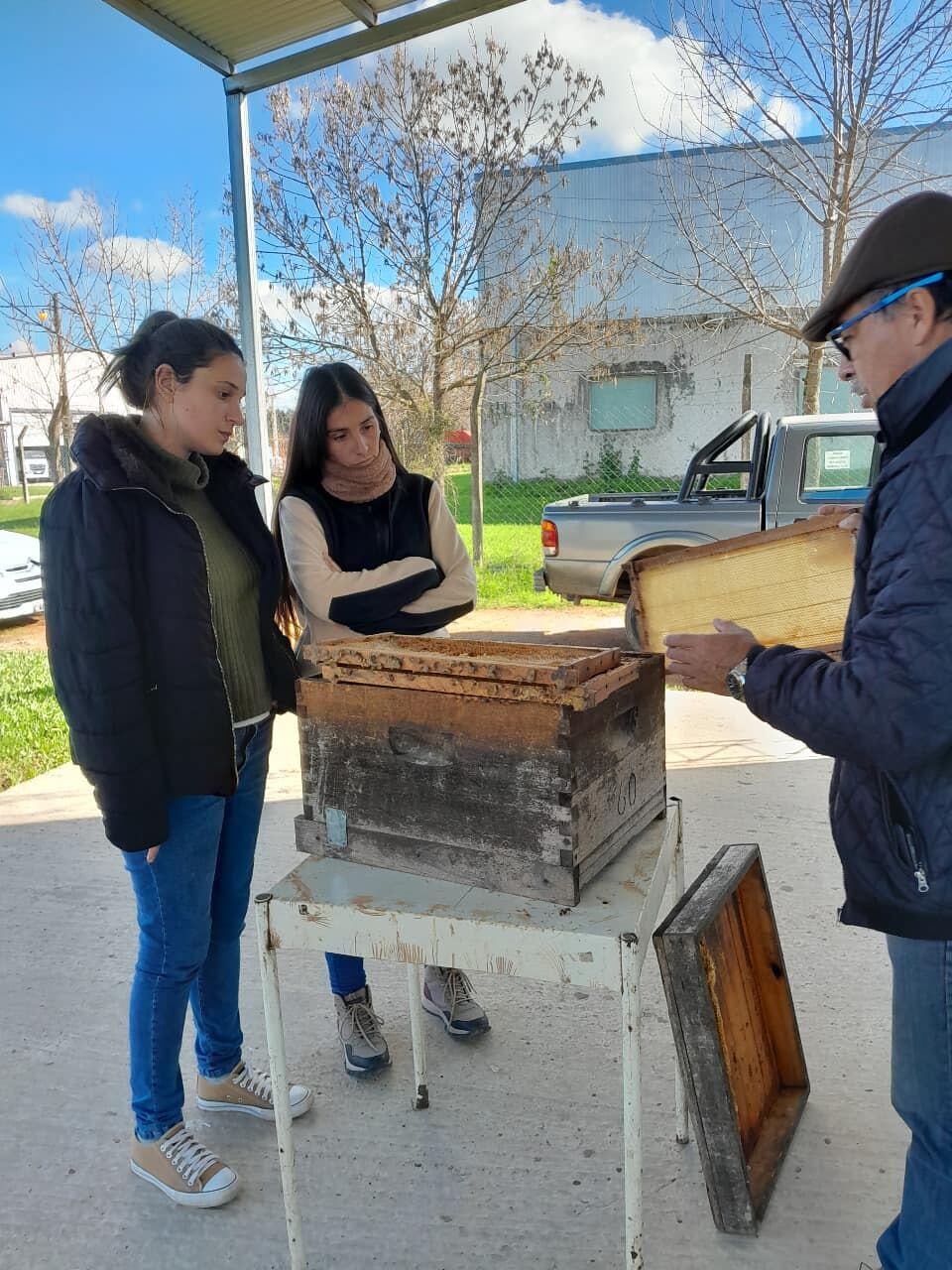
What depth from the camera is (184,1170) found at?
7.04 feet

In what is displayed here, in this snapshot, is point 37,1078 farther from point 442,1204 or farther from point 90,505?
point 90,505

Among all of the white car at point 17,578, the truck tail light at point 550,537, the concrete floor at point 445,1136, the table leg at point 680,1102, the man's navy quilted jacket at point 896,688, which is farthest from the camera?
the white car at point 17,578

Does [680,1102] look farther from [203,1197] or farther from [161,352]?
[161,352]

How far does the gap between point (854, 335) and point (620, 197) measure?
1411 cm

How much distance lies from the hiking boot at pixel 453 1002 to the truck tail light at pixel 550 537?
5.04 metres

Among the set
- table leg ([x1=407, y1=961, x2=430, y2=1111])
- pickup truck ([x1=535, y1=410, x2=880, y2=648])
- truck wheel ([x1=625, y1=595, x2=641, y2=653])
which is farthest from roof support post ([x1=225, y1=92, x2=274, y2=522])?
truck wheel ([x1=625, y1=595, x2=641, y2=653])

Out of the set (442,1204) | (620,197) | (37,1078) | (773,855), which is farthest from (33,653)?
(620,197)

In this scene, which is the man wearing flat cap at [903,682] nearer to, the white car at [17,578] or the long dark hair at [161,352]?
the long dark hair at [161,352]

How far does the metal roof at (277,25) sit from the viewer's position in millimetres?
4229

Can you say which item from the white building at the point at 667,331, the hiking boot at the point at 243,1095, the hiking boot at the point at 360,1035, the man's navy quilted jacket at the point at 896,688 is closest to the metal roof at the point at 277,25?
the man's navy quilted jacket at the point at 896,688

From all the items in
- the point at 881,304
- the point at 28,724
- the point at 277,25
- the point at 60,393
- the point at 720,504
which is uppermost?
the point at 277,25

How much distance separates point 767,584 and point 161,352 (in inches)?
54.8

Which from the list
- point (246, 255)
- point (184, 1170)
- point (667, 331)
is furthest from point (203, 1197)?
point (667, 331)

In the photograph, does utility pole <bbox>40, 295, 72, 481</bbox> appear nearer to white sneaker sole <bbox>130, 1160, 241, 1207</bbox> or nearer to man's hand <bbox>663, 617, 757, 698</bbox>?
white sneaker sole <bbox>130, 1160, 241, 1207</bbox>
